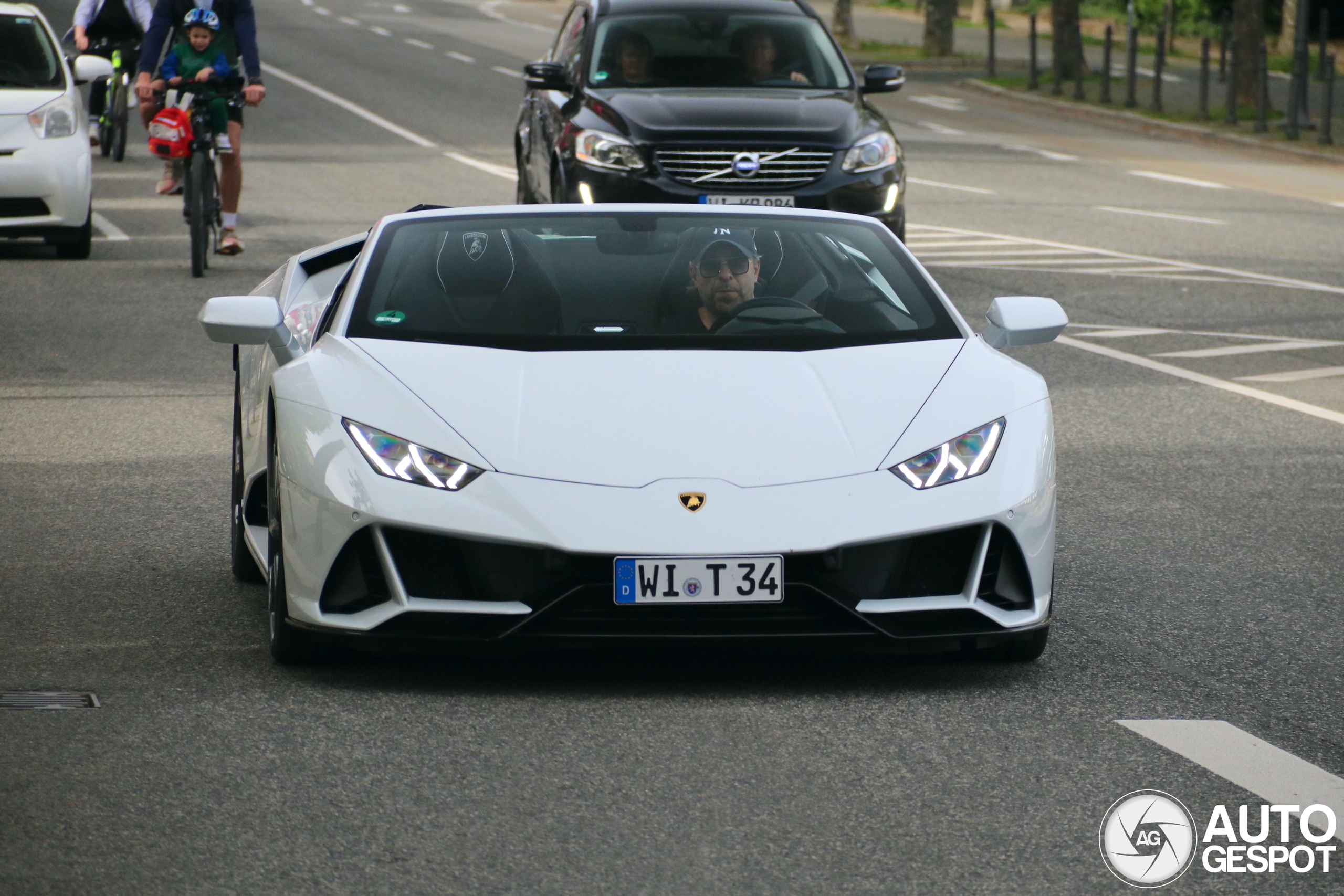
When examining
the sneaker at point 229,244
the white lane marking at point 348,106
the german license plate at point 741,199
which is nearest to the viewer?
the german license plate at point 741,199

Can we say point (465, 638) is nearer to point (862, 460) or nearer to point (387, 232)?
point (862, 460)

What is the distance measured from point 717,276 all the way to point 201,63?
8367 mm

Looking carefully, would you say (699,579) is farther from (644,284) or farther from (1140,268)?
(1140,268)

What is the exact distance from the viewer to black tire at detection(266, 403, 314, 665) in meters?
5.37

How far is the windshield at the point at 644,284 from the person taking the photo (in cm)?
590

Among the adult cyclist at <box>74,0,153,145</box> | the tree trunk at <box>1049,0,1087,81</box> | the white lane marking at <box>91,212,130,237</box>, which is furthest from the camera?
the tree trunk at <box>1049,0,1087,81</box>

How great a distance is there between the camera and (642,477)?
5.14 meters

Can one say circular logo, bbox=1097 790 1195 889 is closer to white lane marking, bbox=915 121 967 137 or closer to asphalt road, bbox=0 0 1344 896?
asphalt road, bbox=0 0 1344 896

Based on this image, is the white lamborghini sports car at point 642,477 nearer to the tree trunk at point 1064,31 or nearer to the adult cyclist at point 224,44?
the adult cyclist at point 224,44

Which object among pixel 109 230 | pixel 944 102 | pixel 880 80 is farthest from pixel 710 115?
pixel 944 102

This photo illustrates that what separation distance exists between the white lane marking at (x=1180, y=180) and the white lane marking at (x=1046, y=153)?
1.59m

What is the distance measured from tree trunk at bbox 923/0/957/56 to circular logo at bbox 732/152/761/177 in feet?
105

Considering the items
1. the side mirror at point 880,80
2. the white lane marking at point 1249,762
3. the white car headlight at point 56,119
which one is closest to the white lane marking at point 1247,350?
the side mirror at point 880,80

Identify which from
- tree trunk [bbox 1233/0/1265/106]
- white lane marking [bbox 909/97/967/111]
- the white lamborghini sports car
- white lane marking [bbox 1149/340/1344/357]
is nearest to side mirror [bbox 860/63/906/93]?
white lane marking [bbox 1149/340/1344/357]
